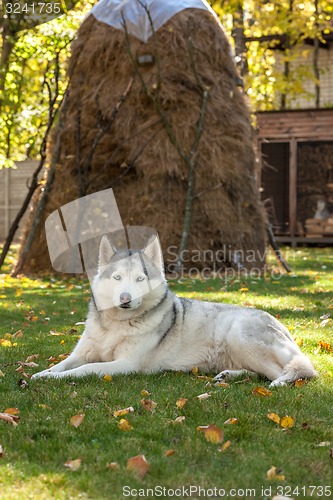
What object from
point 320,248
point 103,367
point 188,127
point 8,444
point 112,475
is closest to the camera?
point 112,475

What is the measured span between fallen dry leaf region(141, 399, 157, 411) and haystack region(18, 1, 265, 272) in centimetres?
890

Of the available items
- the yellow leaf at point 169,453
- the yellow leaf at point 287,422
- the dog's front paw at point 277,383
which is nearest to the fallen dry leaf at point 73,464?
the yellow leaf at point 169,453

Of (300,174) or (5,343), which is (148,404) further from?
(300,174)

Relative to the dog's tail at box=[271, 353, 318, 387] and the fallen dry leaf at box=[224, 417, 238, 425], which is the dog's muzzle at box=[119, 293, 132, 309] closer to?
the dog's tail at box=[271, 353, 318, 387]

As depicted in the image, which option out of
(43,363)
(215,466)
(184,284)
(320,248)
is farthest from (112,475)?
(320,248)

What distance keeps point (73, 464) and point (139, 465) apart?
321 mm

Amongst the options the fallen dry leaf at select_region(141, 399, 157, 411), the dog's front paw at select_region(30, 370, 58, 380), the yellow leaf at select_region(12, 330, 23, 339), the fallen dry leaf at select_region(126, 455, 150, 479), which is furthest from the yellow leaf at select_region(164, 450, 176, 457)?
the yellow leaf at select_region(12, 330, 23, 339)

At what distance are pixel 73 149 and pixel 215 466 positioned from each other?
448 inches

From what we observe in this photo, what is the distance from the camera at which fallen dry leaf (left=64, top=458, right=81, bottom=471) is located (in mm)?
3498

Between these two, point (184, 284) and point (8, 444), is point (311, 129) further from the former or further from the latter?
point (8, 444)

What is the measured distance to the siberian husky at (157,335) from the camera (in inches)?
213

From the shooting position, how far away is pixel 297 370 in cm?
538

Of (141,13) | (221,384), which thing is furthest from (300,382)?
(141,13)

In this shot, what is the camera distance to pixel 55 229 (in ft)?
46.4
